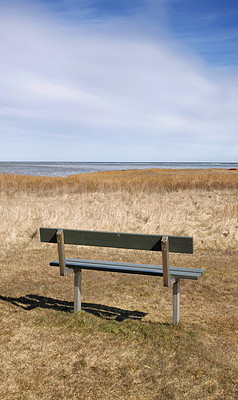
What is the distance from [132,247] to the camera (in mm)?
4406

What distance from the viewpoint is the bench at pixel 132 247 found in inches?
168

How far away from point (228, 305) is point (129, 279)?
6.78ft

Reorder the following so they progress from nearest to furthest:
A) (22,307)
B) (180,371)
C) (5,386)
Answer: (5,386) → (180,371) → (22,307)

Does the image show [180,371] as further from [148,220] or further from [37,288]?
[148,220]

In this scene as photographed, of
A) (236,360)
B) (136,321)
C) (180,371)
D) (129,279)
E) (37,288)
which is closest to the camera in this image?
(180,371)

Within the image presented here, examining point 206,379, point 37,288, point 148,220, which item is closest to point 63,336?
point 206,379

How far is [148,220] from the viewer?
42.6 ft

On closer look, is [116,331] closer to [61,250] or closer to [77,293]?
[77,293]

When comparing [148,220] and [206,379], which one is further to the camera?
[148,220]

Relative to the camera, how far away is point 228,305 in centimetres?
569

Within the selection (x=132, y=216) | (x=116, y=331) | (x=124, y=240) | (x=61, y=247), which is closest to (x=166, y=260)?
(x=124, y=240)

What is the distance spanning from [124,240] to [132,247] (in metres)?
0.12

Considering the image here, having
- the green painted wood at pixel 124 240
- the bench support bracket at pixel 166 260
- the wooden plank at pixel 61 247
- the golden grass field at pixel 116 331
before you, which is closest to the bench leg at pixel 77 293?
the golden grass field at pixel 116 331

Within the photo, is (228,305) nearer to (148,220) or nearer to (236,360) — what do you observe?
(236,360)
